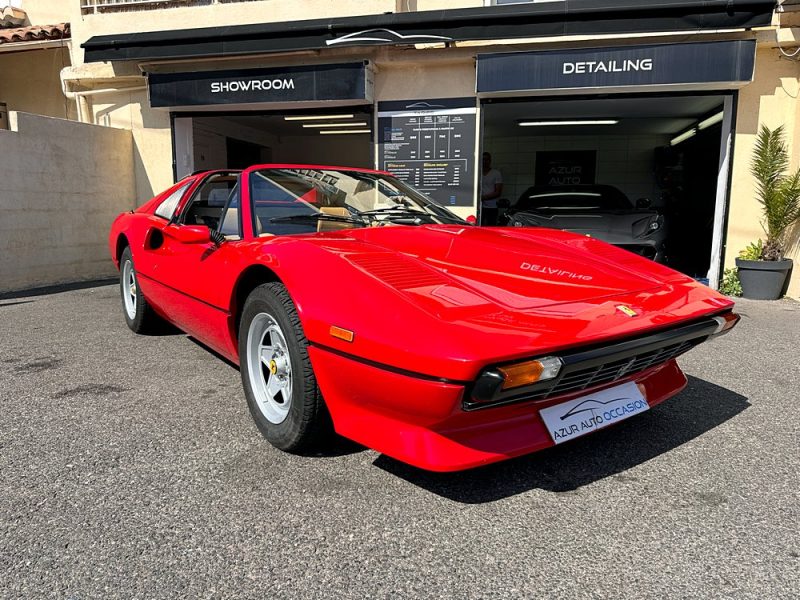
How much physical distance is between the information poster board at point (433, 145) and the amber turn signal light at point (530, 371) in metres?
5.69

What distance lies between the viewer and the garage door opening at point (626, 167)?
656 cm

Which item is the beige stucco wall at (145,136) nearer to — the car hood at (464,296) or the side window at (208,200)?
the side window at (208,200)

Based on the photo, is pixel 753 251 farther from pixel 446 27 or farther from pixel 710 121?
pixel 446 27

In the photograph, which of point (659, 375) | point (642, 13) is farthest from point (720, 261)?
point (659, 375)

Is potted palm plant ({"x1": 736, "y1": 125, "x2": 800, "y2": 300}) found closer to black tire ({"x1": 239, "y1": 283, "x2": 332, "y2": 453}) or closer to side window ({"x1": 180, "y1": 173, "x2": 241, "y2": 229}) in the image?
side window ({"x1": 180, "y1": 173, "x2": 241, "y2": 229})

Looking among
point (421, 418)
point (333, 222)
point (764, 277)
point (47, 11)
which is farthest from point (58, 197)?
point (764, 277)

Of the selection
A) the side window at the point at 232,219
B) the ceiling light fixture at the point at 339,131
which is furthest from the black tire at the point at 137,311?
the ceiling light fixture at the point at 339,131

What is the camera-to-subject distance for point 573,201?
731 centimetres

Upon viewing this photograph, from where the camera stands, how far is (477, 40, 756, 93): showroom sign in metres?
6.05

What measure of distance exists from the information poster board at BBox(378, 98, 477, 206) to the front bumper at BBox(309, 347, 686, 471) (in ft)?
18.0

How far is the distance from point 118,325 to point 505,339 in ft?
13.3

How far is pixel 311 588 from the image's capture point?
1465 mm

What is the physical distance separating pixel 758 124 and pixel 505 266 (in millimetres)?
6026

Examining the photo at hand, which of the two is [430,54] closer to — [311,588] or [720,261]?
[720,261]
